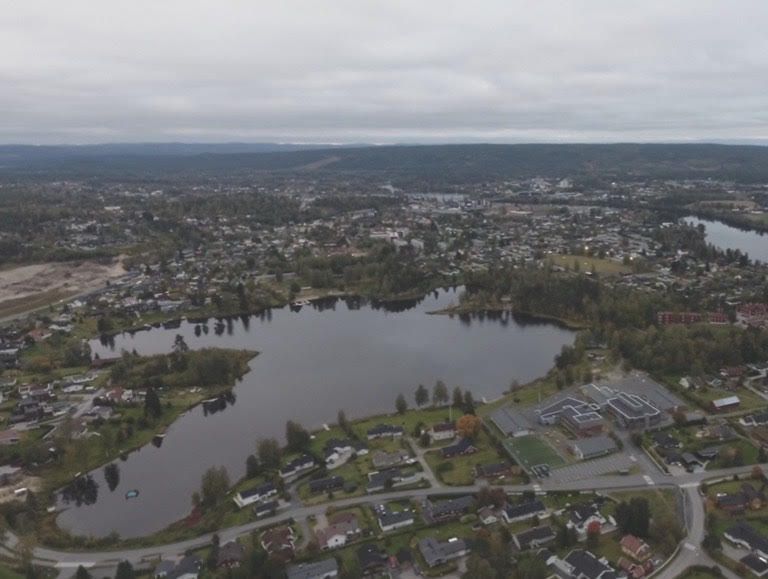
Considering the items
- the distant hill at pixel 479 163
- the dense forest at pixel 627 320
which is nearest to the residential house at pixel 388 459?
the dense forest at pixel 627 320

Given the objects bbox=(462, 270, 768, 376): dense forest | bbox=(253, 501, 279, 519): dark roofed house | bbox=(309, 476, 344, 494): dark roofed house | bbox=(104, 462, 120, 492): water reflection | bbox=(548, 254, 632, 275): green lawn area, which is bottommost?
bbox=(104, 462, 120, 492): water reflection

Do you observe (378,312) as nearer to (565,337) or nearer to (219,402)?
(565,337)

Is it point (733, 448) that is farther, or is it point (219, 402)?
point (219, 402)

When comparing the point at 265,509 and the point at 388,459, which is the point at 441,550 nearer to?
the point at 388,459

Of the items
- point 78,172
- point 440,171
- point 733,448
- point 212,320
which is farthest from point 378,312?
point 78,172

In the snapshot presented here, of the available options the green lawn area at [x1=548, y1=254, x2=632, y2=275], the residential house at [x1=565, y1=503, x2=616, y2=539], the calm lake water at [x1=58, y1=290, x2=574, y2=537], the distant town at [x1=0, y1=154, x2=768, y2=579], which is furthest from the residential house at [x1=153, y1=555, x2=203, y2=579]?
the green lawn area at [x1=548, y1=254, x2=632, y2=275]

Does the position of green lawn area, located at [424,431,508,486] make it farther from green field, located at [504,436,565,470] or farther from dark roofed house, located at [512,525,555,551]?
dark roofed house, located at [512,525,555,551]

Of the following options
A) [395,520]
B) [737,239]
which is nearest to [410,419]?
[395,520]
